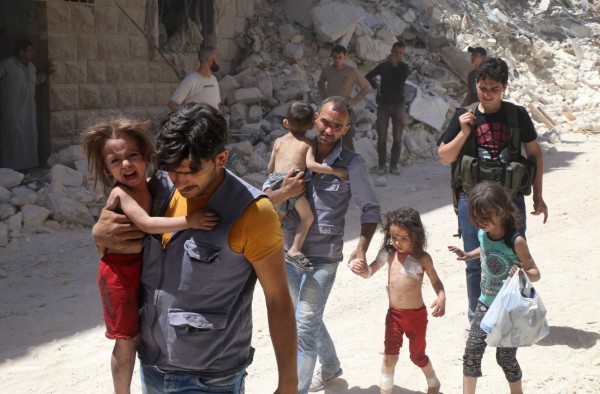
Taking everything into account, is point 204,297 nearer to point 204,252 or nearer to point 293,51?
point 204,252

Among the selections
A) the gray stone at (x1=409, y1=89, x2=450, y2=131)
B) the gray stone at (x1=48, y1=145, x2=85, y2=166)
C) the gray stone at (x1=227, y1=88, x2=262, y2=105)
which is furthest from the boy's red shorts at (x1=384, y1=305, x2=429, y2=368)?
the gray stone at (x1=409, y1=89, x2=450, y2=131)

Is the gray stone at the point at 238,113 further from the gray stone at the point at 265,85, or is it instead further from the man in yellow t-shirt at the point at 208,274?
the man in yellow t-shirt at the point at 208,274

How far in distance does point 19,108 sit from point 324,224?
7144 millimetres

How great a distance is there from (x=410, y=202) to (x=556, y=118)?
26.0 ft

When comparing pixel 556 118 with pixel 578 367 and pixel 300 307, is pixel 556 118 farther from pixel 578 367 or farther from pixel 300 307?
pixel 300 307

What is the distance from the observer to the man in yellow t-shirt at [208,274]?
8.89 feet

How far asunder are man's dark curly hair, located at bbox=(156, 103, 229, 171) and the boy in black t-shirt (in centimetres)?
286

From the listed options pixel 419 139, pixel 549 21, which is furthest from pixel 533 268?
pixel 549 21

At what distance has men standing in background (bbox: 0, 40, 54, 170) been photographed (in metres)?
10.5

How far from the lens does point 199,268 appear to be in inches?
107

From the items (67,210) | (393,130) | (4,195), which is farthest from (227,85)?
(4,195)

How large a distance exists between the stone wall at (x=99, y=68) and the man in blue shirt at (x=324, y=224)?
7.10 m

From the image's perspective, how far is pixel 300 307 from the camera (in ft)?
15.0

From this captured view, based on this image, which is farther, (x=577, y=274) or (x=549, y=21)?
(x=549, y=21)
